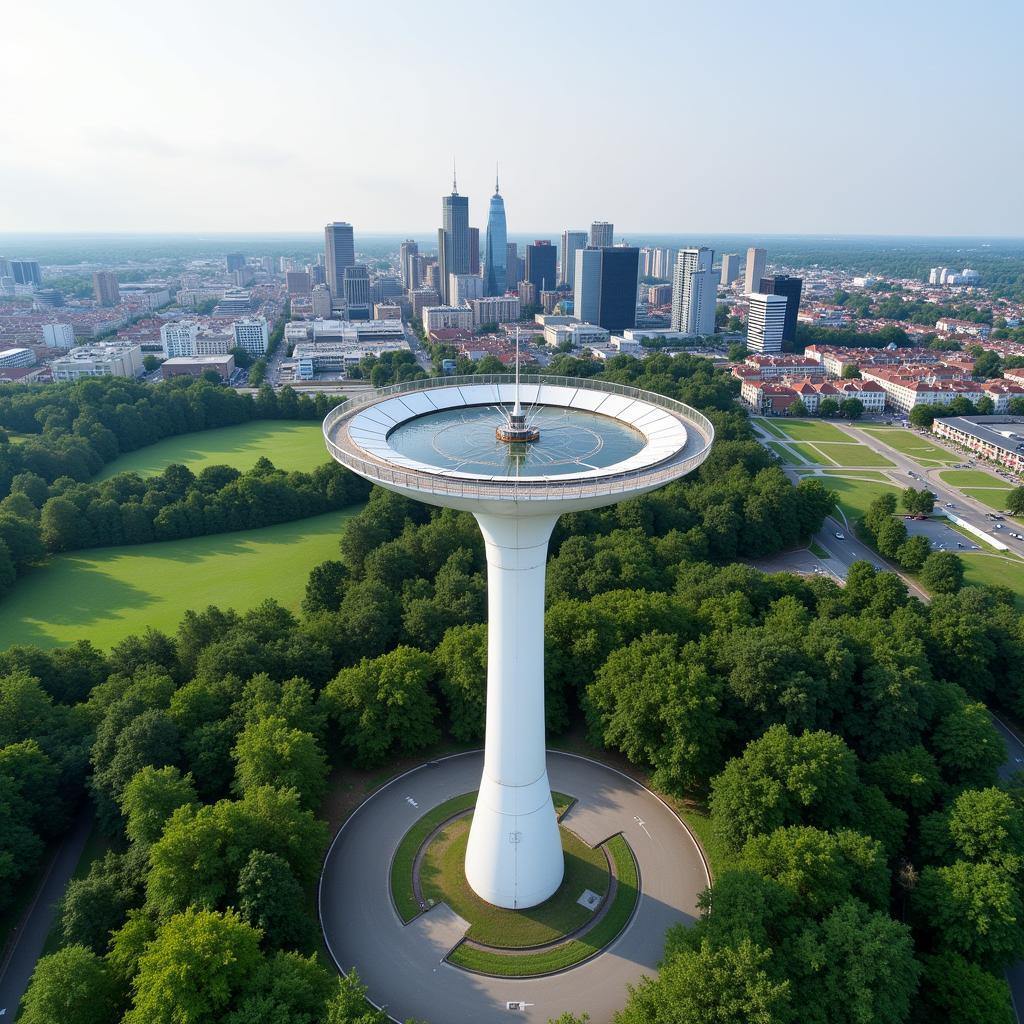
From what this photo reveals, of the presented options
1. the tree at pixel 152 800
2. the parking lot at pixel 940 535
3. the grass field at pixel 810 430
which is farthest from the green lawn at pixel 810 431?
the tree at pixel 152 800

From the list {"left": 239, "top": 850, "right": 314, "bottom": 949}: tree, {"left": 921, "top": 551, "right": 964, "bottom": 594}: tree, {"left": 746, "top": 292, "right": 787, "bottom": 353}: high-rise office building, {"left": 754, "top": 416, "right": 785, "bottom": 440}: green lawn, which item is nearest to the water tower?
{"left": 239, "top": 850, "right": 314, "bottom": 949}: tree

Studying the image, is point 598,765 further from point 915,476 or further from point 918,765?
point 915,476

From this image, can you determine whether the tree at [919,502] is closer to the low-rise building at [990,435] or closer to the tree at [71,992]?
the low-rise building at [990,435]

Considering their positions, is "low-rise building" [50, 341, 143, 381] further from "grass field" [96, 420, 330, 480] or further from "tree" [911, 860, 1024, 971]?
"tree" [911, 860, 1024, 971]

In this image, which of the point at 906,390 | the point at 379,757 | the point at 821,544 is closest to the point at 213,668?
the point at 379,757

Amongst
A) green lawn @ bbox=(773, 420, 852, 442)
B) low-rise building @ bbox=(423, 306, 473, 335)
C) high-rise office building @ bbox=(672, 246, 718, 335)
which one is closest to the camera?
green lawn @ bbox=(773, 420, 852, 442)
